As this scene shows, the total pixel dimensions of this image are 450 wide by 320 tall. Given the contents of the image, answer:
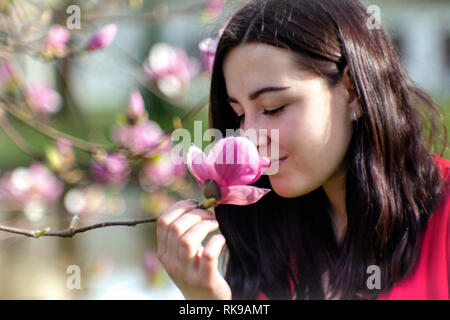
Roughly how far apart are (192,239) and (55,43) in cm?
66

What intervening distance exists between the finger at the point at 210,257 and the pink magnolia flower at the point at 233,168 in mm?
71

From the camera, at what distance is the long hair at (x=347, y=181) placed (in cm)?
83

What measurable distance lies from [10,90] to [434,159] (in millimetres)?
1054

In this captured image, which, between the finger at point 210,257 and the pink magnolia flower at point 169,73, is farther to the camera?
the pink magnolia flower at point 169,73

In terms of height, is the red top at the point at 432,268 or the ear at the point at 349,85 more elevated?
the ear at the point at 349,85

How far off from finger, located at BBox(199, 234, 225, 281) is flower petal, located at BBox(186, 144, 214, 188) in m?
0.09

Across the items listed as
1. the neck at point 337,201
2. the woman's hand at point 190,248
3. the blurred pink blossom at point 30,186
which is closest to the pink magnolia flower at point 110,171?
the blurred pink blossom at point 30,186

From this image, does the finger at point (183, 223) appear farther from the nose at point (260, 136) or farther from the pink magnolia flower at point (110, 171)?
the pink magnolia flower at point (110, 171)

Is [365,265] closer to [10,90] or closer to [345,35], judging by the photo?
[345,35]

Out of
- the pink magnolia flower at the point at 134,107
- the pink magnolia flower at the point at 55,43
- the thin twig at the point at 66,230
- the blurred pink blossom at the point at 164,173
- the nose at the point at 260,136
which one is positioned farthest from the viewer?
the blurred pink blossom at the point at 164,173

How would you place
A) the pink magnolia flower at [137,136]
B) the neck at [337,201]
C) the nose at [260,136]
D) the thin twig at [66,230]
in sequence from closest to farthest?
the thin twig at [66,230], the nose at [260,136], the neck at [337,201], the pink magnolia flower at [137,136]

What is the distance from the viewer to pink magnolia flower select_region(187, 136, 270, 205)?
2.04ft

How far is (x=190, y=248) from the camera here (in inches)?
26.2

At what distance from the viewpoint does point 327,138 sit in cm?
83
